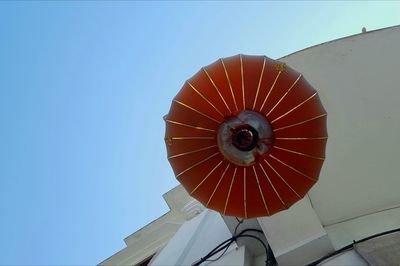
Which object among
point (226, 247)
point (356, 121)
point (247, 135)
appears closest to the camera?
point (247, 135)

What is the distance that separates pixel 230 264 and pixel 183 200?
6.79 metres

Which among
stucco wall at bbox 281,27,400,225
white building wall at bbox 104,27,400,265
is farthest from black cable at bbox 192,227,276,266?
stucco wall at bbox 281,27,400,225

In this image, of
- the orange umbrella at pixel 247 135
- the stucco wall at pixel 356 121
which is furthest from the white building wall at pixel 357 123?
the orange umbrella at pixel 247 135

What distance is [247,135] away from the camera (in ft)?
9.34

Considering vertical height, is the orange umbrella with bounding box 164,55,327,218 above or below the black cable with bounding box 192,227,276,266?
above

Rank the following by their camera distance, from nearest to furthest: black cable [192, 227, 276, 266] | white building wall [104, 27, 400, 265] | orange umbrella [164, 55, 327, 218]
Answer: orange umbrella [164, 55, 327, 218]
white building wall [104, 27, 400, 265]
black cable [192, 227, 276, 266]

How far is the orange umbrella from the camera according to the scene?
9.23 feet

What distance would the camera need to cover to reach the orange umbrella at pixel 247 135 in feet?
9.23

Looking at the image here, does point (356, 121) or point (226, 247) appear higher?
point (356, 121)

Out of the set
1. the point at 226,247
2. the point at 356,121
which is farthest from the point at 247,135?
the point at 226,247

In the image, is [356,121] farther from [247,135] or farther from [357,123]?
[247,135]

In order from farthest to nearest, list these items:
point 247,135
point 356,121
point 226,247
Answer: point 226,247 → point 356,121 → point 247,135

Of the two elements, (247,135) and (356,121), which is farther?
(356,121)

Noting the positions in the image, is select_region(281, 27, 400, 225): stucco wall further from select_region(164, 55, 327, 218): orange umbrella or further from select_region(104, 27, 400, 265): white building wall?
select_region(164, 55, 327, 218): orange umbrella
